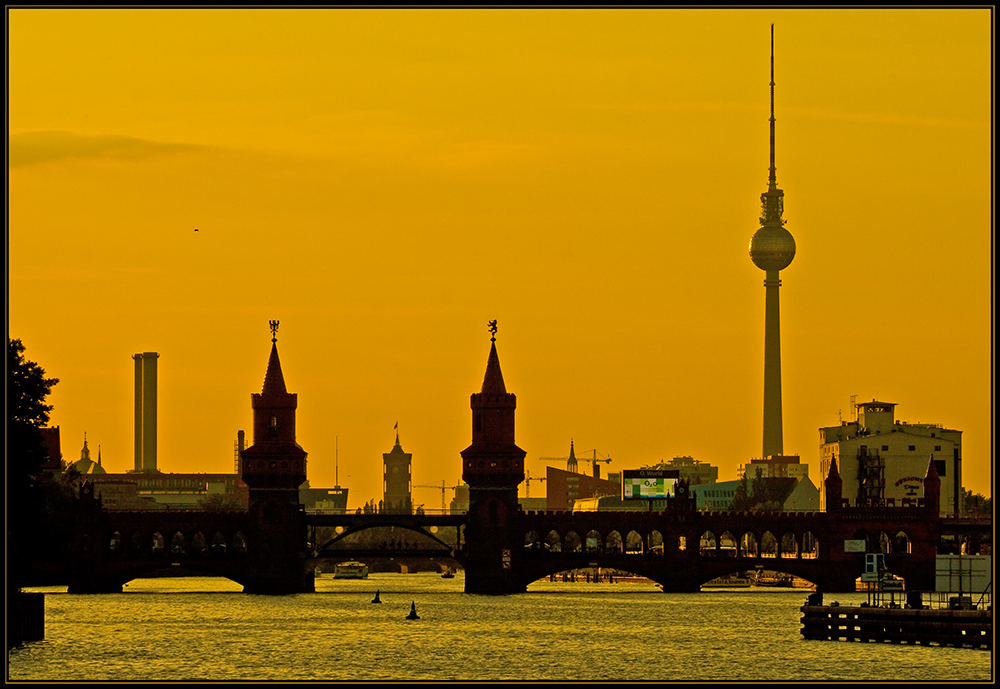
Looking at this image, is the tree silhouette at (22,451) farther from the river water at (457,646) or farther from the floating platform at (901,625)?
the floating platform at (901,625)

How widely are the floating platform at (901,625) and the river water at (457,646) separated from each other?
0.94 metres

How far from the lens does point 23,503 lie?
128 meters

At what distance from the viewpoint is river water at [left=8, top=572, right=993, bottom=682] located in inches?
4594

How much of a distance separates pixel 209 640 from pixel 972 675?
4742 centimetres

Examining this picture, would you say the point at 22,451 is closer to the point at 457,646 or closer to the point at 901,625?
the point at 457,646

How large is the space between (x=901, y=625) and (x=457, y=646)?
81.1 feet

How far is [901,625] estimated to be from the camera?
13138 centimetres

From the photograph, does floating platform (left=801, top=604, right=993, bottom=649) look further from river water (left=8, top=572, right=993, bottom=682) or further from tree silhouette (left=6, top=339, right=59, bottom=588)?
tree silhouette (left=6, top=339, right=59, bottom=588)

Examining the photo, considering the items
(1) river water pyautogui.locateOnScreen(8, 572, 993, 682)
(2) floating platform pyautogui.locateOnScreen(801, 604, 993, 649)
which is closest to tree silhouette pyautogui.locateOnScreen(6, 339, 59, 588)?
(1) river water pyautogui.locateOnScreen(8, 572, 993, 682)

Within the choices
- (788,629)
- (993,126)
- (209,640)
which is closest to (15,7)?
(993,126)

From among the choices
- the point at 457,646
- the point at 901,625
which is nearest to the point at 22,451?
the point at 457,646

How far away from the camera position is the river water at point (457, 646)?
11669 cm

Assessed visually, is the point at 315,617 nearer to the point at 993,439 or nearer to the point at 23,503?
the point at 23,503

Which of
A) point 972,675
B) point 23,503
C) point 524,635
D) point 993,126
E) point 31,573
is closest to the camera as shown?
point 993,126
